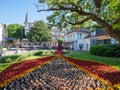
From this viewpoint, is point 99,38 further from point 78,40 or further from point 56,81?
point 56,81

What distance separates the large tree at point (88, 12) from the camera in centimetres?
1894

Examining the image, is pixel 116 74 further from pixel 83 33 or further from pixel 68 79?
pixel 83 33

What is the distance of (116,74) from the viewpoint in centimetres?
1260

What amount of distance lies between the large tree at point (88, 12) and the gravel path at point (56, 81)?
22.7 ft

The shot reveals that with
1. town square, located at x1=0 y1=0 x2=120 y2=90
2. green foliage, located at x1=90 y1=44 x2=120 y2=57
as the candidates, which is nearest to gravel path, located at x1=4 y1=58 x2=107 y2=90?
town square, located at x1=0 y1=0 x2=120 y2=90

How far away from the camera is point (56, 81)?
36.0ft

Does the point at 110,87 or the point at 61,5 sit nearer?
the point at 110,87

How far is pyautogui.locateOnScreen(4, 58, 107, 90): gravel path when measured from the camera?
10.2 metres

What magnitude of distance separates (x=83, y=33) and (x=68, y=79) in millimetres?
66138

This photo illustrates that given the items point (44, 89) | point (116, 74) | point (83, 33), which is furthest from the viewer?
point (83, 33)

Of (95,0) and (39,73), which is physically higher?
(95,0)

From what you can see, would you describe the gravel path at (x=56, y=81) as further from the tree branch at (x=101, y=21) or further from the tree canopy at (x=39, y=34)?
the tree canopy at (x=39, y=34)

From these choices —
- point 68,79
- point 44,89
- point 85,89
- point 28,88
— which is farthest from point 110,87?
point 28,88

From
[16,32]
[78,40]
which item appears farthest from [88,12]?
[16,32]
